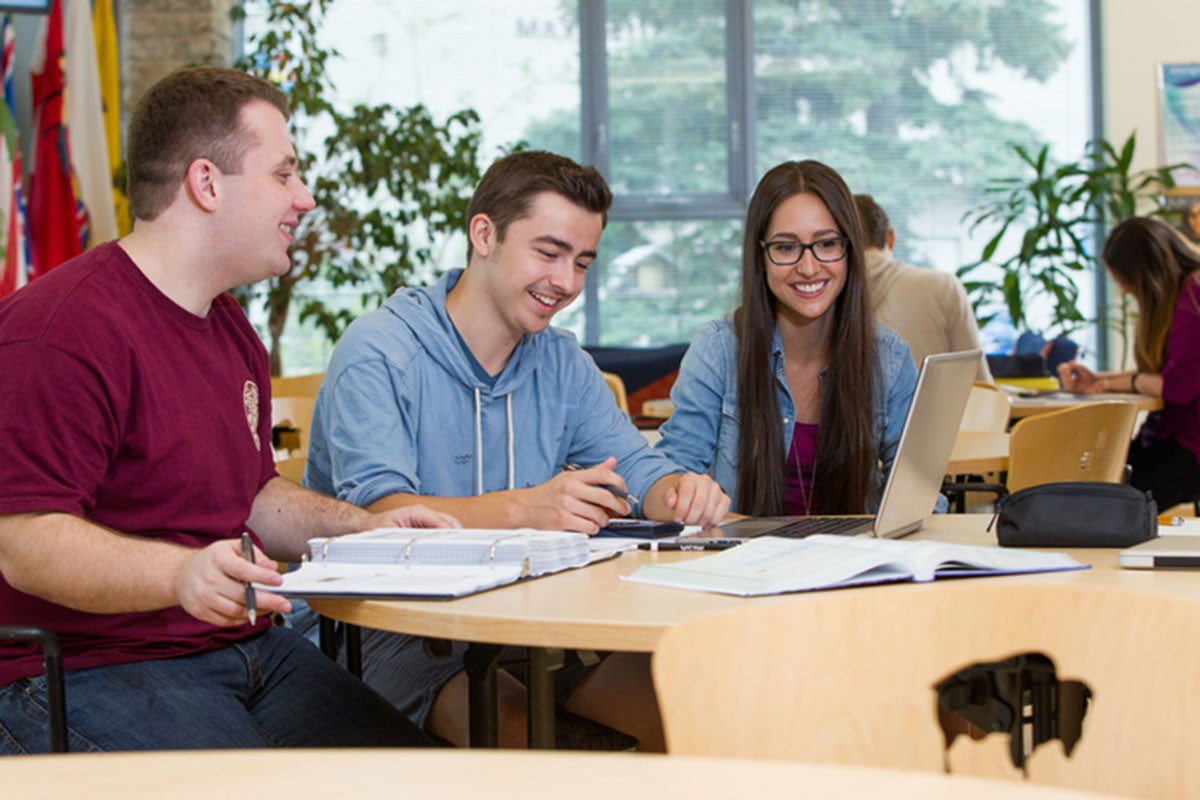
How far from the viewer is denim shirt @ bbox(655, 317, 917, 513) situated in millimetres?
2631

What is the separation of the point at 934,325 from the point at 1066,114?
3.20m

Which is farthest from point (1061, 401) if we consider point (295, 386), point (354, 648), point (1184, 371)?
point (354, 648)

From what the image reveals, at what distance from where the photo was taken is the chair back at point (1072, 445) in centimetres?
276

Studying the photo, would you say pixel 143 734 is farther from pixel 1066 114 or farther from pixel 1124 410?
pixel 1066 114

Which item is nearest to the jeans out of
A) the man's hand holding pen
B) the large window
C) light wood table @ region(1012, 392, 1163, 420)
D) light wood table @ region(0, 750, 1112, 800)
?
the man's hand holding pen

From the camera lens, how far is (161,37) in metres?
6.39

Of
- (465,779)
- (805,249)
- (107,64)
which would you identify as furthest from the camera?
(107,64)

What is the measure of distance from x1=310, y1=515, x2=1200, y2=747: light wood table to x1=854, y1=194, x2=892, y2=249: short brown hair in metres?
3.23

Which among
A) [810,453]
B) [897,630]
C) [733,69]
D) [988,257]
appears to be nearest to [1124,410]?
[810,453]

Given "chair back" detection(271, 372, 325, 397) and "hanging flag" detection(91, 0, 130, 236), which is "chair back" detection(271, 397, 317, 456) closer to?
"chair back" detection(271, 372, 325, 397)

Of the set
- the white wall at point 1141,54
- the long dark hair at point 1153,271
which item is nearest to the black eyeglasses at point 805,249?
the long dark hair at point 1153,271

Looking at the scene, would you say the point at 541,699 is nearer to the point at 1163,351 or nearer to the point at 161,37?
the point at 1163,351

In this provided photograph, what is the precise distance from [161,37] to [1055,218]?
4332 millimetres

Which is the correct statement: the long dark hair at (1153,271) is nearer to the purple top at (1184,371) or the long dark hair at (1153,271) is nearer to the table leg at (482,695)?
the purple top at (1184,371)
